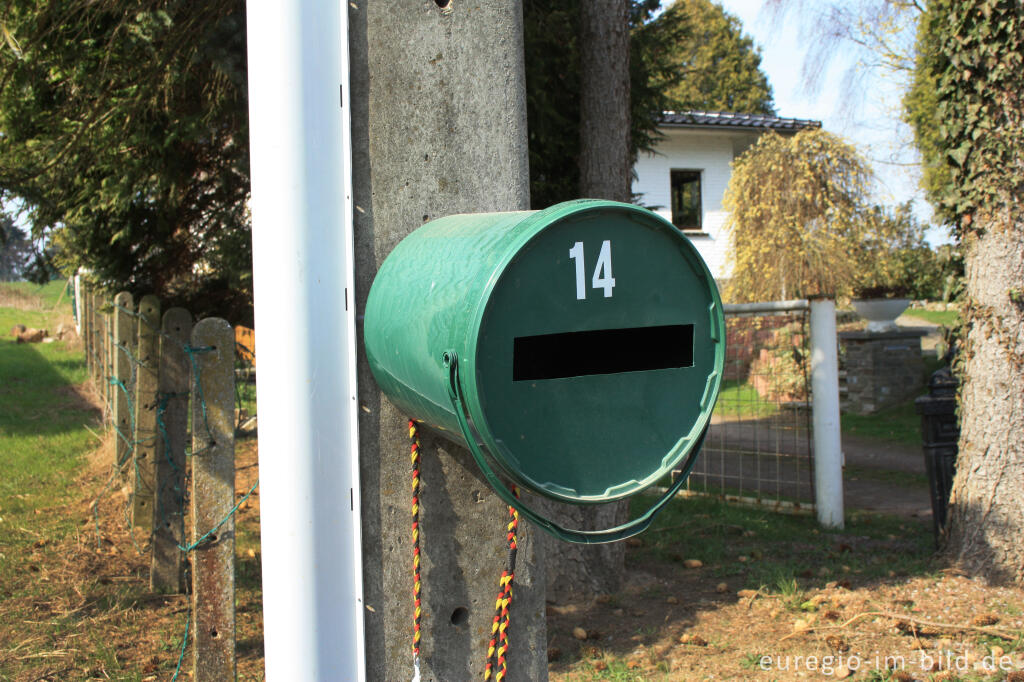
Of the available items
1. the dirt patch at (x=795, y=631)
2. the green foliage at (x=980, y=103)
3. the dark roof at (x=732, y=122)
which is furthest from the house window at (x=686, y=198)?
the dirt patch at (x=795, y=631)

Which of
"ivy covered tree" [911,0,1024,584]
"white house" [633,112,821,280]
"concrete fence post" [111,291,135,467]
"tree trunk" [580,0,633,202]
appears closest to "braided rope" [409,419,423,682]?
"tree trunk" [580,0,633,202]

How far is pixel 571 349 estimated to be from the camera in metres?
1.64

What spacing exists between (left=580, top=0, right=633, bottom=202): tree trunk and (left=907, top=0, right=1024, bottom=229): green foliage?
201 centimetres

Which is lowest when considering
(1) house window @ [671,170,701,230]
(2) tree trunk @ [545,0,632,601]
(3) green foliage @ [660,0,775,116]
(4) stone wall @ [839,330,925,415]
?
(4) stone wall @ [839,330,925,415]

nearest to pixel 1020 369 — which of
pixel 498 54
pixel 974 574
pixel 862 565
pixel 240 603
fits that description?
pixel 974 574

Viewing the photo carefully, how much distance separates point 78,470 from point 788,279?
37.1 feet

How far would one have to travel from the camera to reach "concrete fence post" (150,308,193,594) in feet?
16.5

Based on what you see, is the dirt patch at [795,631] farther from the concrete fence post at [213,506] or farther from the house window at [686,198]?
the house window at [686,198]

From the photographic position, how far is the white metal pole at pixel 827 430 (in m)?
6.79

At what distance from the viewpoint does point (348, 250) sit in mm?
2006

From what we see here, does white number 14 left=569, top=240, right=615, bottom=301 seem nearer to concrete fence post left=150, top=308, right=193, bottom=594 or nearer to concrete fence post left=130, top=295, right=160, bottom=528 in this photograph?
concrete fence post left=150, top=308, right=193, bottom=594

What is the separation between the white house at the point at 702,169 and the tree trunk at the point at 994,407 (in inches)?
588

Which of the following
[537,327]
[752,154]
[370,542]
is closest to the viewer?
[537,327]

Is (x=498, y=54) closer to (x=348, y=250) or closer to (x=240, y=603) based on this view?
(x=348, y=250)
